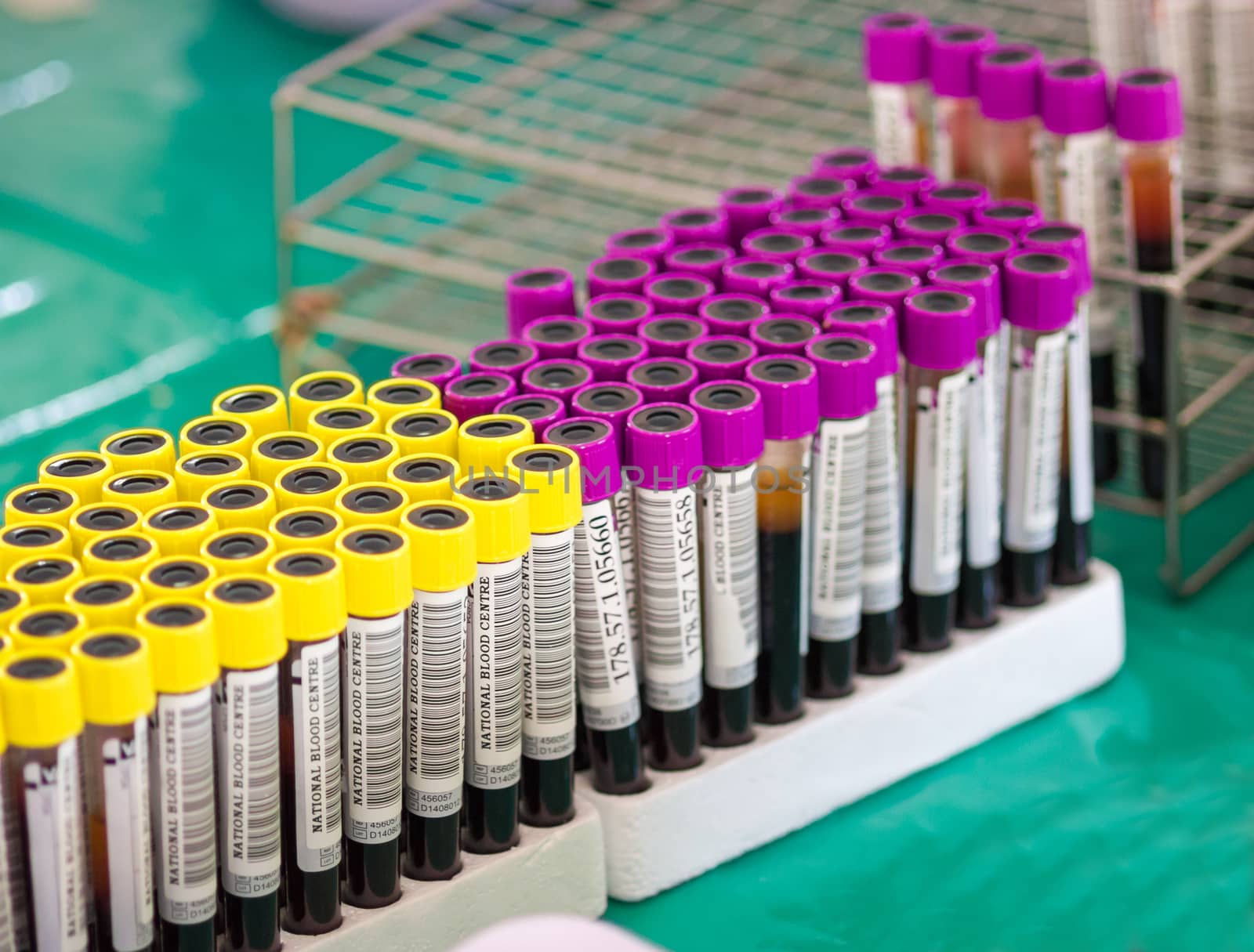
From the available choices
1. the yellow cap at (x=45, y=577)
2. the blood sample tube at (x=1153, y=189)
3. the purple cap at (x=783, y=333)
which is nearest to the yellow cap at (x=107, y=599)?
the yellow cap at (x=45, y=577)

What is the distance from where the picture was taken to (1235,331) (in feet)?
5.49

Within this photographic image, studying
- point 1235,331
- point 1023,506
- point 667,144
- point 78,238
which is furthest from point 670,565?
point 78,238

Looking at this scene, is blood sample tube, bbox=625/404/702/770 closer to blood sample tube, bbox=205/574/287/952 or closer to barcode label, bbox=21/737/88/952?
blood sample tube, bbox=205/574/287/952

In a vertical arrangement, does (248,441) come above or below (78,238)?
above

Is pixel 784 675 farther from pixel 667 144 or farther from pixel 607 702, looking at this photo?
pixel 667 144

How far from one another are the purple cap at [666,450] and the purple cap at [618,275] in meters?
0.22

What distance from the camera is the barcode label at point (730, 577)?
1.09 meters

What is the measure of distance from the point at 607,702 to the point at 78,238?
1.14m

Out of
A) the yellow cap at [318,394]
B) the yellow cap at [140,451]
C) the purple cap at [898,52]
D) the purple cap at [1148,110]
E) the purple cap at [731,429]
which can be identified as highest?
the purple cap at [898,52]

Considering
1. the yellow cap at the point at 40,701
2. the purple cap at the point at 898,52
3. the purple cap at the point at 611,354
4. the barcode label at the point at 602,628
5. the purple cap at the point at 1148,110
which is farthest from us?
the purple cap at the point at 898,52

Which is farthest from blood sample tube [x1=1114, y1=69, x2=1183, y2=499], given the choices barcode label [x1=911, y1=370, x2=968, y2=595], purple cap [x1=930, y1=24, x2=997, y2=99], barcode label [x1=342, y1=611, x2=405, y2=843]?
barcode label [x1=342, y1=611, x2=405, y2=843]

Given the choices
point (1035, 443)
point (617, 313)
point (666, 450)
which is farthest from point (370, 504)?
→ point (1035, 443)

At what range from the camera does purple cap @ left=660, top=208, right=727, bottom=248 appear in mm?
1351

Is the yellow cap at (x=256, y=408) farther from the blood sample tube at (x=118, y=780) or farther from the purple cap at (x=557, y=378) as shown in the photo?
the blood sample tube at (x=118, y=780)
